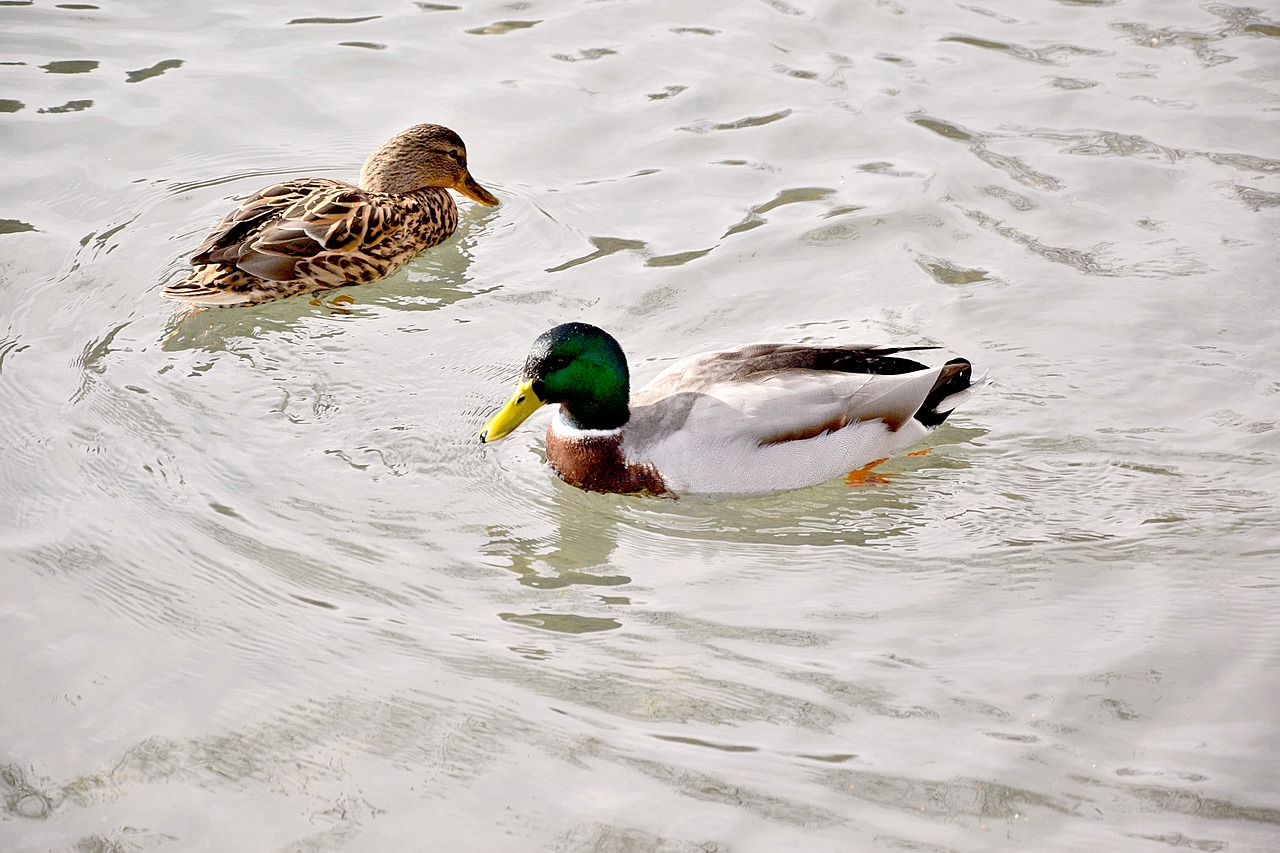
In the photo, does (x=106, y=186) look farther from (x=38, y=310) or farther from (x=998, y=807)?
(x=998, y=807)

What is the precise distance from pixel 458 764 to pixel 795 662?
128 cm

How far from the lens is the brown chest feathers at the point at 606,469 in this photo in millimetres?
5797

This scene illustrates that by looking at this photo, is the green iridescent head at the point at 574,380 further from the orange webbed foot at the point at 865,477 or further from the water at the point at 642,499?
the orange webbed foot at the point at 865,477

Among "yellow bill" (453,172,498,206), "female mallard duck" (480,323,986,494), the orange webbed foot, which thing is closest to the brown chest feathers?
"female mallard duck" (480,323,986,494)

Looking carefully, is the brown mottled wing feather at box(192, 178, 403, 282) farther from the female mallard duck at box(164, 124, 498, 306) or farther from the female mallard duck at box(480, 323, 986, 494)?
the female mallard duck at box(480, 323, 986, 494)

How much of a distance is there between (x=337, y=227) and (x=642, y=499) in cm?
253

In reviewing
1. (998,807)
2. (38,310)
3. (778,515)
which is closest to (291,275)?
(38,310)

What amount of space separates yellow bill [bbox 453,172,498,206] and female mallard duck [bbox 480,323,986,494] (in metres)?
2.37

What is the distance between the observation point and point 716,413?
5680mm

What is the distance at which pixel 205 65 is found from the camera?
9125mm

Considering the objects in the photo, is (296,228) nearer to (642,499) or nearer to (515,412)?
(515,412)

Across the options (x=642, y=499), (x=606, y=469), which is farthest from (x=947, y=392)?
(x=606, y=469)

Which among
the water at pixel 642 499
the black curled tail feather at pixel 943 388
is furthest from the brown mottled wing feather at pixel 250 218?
the black curled tail feather at pixel 943 388

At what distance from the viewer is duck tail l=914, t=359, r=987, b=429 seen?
6.05m
